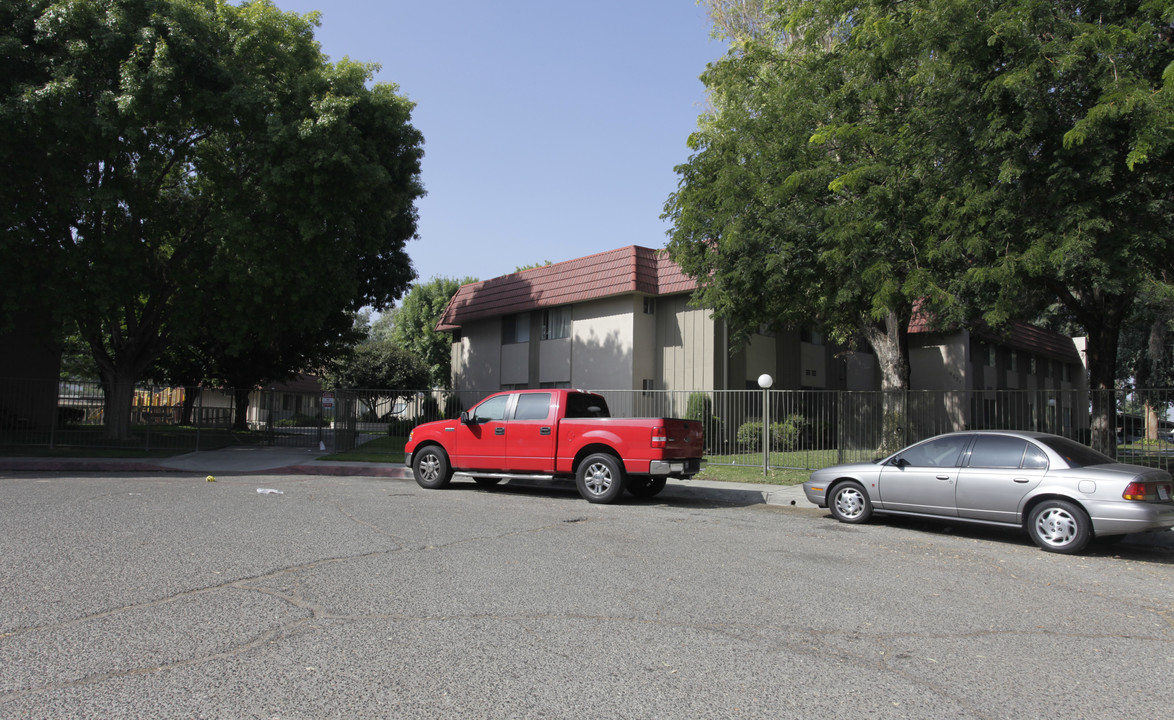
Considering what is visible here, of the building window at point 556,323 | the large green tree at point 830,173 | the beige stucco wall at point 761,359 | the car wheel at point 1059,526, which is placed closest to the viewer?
the car wheel at point 1059,526

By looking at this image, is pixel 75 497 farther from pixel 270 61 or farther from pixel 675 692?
pixel 270 61

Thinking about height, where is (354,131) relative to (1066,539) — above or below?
above

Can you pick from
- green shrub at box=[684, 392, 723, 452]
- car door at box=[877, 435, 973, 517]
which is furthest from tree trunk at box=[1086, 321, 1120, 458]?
green shrub at box=[684, 392, 723, 452]

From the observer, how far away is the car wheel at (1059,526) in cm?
838

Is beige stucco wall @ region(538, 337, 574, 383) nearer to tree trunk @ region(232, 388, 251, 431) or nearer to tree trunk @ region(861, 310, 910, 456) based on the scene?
tree trunk @ region(232, 388, 251, 431)

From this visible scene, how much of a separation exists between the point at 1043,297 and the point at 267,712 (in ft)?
56.4

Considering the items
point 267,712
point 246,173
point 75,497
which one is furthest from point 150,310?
point 267,712

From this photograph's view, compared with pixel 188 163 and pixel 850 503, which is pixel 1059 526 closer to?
pixel 850 503

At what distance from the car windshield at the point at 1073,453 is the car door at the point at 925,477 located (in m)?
0.94

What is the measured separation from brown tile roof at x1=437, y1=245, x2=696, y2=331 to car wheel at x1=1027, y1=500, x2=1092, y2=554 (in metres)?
13.4

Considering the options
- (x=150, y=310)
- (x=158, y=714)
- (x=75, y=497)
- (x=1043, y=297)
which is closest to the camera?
(x=158, y=714)

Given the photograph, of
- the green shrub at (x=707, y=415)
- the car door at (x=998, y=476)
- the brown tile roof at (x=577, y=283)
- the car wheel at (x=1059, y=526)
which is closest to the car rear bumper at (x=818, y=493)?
the car door at (x=998, y=476)

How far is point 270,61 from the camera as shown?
67.0 ft

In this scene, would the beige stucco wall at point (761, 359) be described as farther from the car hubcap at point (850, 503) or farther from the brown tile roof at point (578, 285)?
the car hubcap at point (850, 503)
